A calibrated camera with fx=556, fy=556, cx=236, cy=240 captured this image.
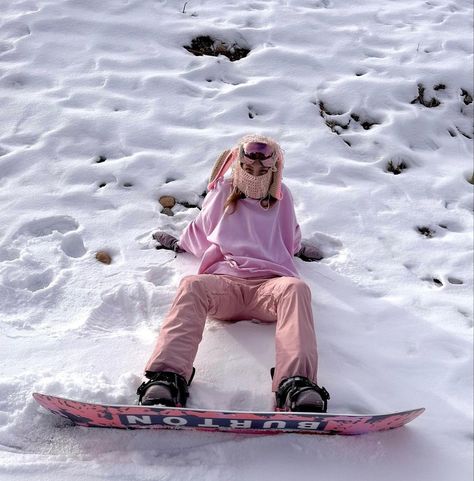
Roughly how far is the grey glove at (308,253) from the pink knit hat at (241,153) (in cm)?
48

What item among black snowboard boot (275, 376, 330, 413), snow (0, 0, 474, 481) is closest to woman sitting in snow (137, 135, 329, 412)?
black snowboard boot (275, 376, 330, 413)

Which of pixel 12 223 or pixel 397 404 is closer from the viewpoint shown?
pixel 397 404

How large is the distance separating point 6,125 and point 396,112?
326 cm

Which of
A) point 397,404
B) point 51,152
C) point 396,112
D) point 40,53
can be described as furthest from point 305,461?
point 40,53

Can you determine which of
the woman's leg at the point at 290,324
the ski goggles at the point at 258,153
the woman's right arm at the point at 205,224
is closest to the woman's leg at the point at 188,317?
the woman's leg at the point at 290,324

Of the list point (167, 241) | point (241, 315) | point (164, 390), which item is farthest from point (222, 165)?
point (164, 390)

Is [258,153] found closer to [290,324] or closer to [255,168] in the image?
[255,168]

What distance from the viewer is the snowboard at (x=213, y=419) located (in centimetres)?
232

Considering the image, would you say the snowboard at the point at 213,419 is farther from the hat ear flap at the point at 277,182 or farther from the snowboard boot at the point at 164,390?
the hat ear flap at the point at 277,182

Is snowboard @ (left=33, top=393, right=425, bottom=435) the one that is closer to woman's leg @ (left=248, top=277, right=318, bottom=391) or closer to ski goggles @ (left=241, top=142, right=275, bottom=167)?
woman's leg @ (left=248, top=277, right=318, bottom=391)

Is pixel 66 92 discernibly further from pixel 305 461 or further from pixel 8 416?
pixel 305 461

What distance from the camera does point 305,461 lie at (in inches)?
97.0

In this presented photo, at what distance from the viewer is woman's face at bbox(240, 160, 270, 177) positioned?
3.10m

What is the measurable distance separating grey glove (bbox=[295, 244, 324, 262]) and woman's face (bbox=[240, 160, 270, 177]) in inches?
27.3
